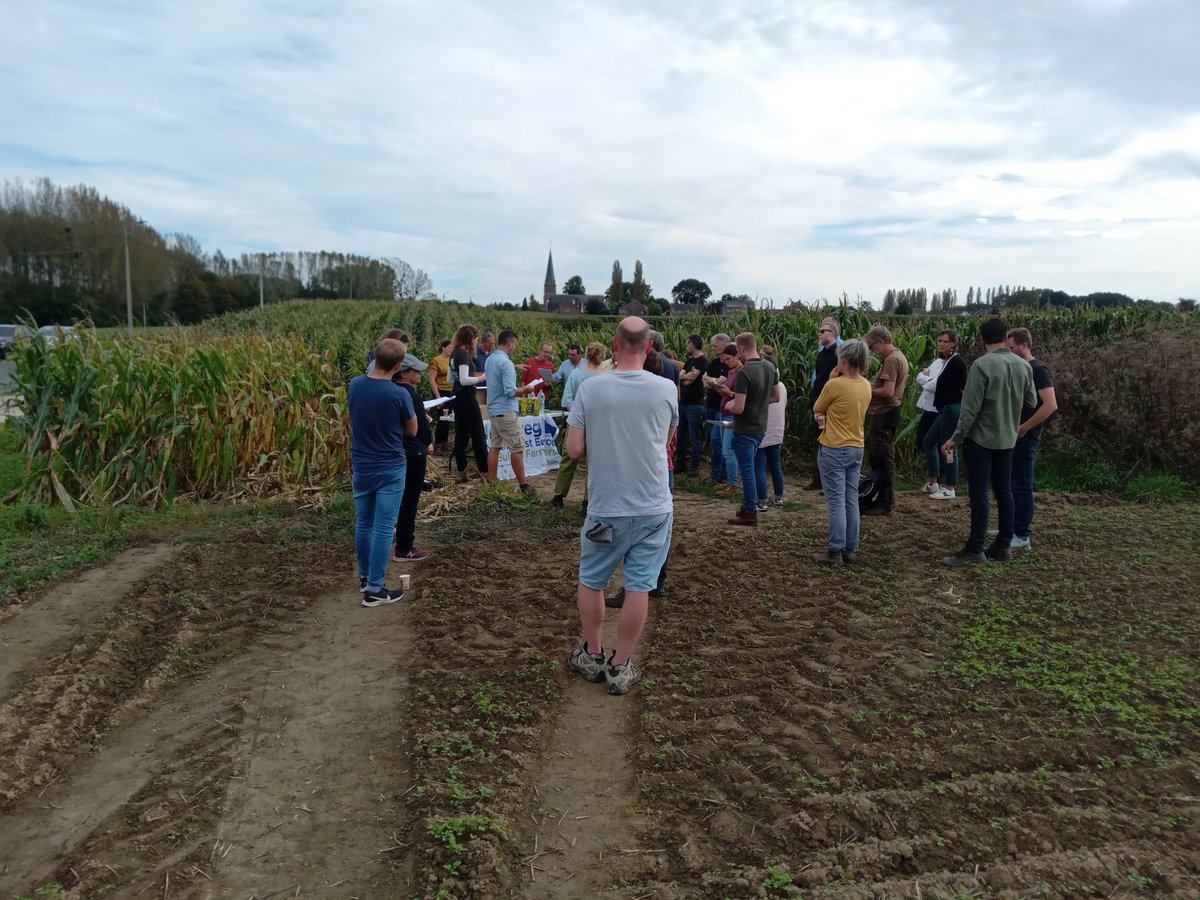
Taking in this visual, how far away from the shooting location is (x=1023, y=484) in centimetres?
677

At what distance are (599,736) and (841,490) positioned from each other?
3322 millimetres

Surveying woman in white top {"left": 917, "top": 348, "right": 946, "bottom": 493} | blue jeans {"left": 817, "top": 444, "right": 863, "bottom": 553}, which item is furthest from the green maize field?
blue jeans {"left": 817, "top": 444, "right": 863, "bottom": 553}

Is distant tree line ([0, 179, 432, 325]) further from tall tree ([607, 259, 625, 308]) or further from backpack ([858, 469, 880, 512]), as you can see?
backpack ([858, 469, 880, 512])

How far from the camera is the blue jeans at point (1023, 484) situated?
6672mm

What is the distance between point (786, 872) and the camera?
9.24ft

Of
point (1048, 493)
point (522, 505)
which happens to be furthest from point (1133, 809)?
point (1048, 493)

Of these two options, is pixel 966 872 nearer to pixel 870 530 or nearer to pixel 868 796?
pixel 868 796

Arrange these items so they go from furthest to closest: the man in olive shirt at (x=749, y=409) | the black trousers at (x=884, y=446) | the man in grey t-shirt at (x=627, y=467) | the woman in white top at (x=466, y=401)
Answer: the woman in white top at (x=466, y=401) → the black trousers at (x=884, y=446) → the man in olive shirt at (x=749, y=409) → the man in grey t-shirt at (x=627, y=467)

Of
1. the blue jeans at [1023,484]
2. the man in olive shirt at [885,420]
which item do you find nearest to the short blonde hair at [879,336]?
the man in olive shirt at [885,420]

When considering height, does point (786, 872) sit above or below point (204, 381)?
below

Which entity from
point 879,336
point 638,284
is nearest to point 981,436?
point 879,336

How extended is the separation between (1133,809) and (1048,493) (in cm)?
700

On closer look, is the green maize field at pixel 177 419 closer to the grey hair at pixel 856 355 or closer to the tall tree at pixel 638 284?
the grey hair at pixel 856 355

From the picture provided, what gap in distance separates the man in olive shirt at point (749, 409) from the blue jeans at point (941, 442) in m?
2.14
